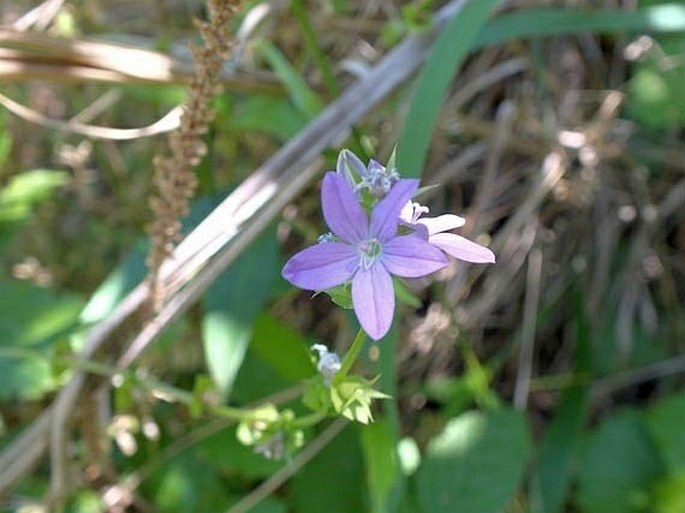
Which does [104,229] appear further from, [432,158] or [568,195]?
[568,195]

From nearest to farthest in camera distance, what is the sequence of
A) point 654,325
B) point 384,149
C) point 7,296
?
point 7,296 < point 384,149 < point 654,325

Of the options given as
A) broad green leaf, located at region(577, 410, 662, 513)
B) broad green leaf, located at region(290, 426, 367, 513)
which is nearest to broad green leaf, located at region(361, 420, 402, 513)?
broad green leaf, located at region(290, 426, 367, 513)

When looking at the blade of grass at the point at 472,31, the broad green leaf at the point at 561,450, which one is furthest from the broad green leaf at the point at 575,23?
the broad green leaf at the point at 561,450

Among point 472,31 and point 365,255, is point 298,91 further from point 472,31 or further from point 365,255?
point 365,255

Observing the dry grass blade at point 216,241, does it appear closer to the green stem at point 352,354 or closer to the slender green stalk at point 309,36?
the slender green stalk at point 309,36

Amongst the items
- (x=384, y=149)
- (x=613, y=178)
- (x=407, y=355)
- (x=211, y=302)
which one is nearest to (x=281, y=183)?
(x=211, y=302)

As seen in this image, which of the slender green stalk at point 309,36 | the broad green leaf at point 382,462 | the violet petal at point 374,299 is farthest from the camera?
the slender green stalk at point 309,36

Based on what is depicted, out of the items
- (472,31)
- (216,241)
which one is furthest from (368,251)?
(472,31)

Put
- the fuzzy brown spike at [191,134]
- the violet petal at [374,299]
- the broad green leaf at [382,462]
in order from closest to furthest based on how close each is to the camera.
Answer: the violet petal at [374,299] → the fuzzy brown spike at [191,134] → the broad green leaf at [382,462]
